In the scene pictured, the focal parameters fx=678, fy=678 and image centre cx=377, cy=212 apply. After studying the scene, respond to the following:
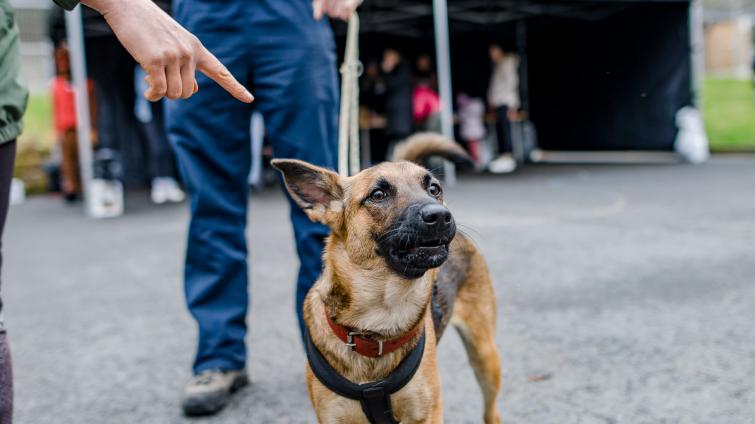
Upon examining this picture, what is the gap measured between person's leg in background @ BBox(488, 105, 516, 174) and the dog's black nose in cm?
1130

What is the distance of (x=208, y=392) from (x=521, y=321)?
1700 mm

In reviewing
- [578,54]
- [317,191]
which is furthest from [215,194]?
[578,54]

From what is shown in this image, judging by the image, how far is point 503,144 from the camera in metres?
13.3

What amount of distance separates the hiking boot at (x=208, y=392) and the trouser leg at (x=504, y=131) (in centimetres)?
1101

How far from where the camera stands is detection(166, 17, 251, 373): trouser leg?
8.62ft

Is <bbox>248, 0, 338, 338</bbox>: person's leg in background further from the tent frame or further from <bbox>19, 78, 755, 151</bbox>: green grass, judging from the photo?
<bbox>19, 78, 755, 151</bbox>: green grass

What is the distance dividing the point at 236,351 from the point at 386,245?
3.54 ft

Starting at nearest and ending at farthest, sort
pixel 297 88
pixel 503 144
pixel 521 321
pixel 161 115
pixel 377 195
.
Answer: pixel 377 195
pixel 297 88
pixel 521 321
pixel 161 115
pixel 503 144

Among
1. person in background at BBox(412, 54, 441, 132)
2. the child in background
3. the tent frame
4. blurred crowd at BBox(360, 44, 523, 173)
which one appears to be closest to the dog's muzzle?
the tent frame

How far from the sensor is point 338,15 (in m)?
2.58

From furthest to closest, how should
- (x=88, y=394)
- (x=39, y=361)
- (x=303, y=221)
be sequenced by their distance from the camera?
(x=39, y=361)
(x=88, y=394)
(x=303, y=221)

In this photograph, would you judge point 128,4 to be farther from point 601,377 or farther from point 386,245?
point 601,377

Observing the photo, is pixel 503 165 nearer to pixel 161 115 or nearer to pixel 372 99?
pixel 372 99

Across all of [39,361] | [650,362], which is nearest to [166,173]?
[39,361]
